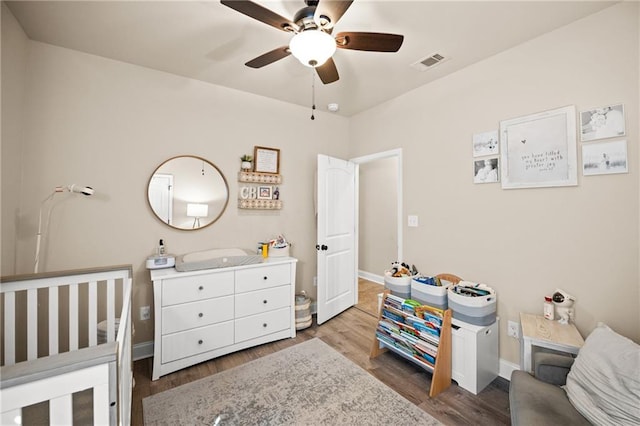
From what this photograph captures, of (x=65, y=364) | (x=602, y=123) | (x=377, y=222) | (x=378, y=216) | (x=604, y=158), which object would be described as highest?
(x=602, y=123)

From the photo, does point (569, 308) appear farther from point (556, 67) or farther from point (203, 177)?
point (203, 177)

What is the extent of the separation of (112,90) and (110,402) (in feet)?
8.24

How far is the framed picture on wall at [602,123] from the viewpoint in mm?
1644

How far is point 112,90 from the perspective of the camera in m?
2.31

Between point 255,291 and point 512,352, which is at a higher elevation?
point 255,291

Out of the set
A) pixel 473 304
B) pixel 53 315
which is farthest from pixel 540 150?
pixel 53 315

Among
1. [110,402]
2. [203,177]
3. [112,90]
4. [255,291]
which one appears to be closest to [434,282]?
[255,291]

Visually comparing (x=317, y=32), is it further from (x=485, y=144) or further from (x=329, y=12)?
(x=485, y=144)

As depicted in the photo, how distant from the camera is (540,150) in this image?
195 centimetres

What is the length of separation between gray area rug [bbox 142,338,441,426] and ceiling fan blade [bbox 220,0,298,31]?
2.34m

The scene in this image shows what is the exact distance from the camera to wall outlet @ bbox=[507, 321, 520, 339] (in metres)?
2.08

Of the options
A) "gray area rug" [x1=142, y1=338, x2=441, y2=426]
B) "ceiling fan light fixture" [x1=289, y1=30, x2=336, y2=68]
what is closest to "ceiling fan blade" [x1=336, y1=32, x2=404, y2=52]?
"ceiling fan light fixture" [x1=289, y1=30, x2=336, y2=68]

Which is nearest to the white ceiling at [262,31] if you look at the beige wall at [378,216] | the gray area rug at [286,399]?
the beige wall at [378,216]

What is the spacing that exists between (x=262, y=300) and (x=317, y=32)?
2.24 metres
